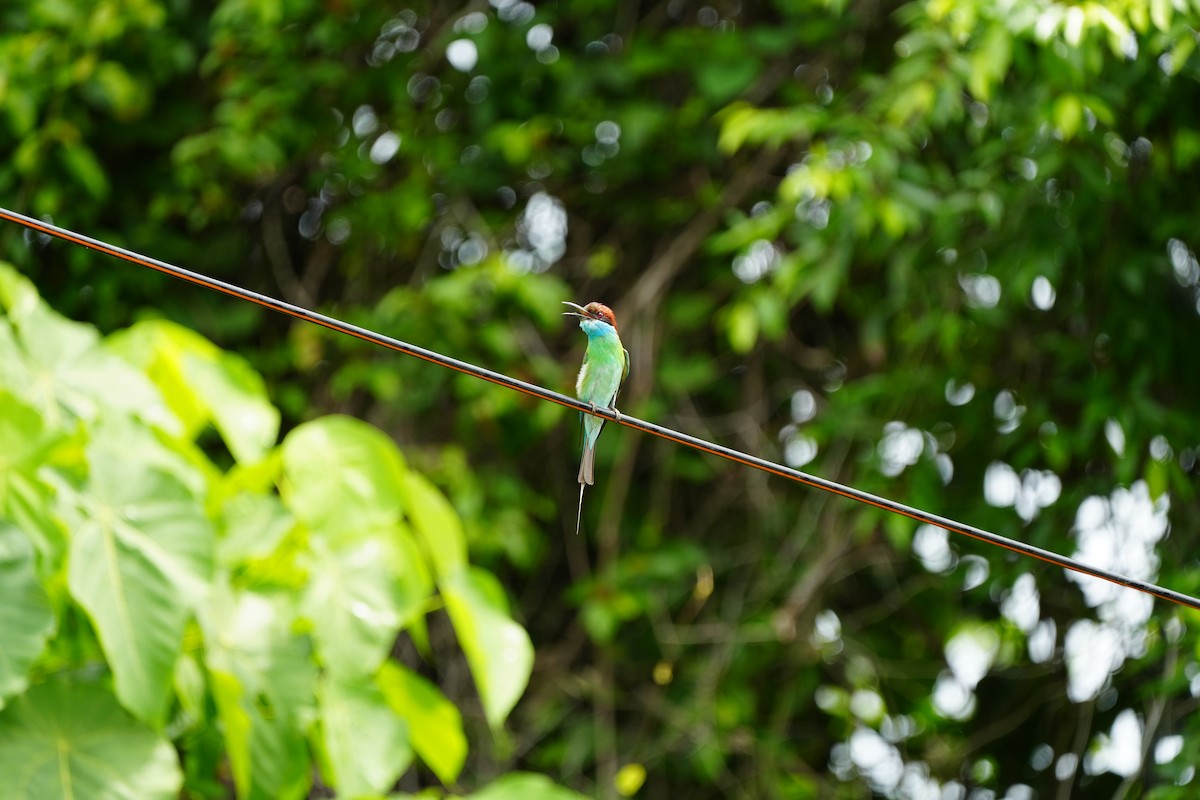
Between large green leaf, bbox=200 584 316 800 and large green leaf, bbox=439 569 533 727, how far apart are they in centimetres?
41

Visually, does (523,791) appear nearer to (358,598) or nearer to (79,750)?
(358,598)

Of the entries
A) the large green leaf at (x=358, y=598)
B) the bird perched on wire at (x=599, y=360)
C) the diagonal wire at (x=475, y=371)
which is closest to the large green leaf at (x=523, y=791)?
the large green leaf at (x=358, y=598)

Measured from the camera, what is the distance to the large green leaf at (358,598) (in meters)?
2.70

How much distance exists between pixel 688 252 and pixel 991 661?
148 centimetres

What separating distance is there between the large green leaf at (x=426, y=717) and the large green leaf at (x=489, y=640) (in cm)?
12

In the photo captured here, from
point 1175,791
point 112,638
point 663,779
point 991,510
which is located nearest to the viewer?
point 112,638

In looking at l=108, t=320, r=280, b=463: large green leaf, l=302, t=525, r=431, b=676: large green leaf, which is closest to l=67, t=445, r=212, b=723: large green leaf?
l=302, t=525, r=431, b=676: large green leaf

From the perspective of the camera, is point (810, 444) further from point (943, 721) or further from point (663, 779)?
point (663, 779)

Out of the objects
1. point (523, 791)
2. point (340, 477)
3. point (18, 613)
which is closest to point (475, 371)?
point (18, 613)

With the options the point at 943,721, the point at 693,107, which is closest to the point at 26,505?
the point at 693,107

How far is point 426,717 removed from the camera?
300 cm

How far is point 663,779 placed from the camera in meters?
4.17

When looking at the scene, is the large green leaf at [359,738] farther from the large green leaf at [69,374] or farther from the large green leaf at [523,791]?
the large green leaf at [69,374]

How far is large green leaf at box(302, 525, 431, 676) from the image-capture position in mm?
2695
